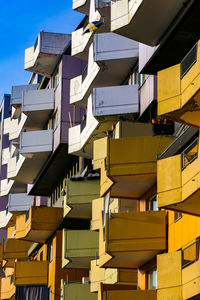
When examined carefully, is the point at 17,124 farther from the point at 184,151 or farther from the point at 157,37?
the point at 184,151

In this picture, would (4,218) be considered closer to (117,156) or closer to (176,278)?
(117,156)

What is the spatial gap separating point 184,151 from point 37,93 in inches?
1049

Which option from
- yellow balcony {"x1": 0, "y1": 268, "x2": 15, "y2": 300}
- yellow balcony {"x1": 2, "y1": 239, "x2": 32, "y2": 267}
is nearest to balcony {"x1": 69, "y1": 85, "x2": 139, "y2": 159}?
yellow balcony {"x1": 2, "y1": 239, "x2": 32, "y2": 267}

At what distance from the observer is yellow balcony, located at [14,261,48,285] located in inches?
1907

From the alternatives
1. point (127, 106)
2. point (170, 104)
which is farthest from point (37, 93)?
point (170, 104)

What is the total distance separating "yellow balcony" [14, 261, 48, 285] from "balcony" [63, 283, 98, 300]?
7.94m

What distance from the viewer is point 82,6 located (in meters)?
42.8

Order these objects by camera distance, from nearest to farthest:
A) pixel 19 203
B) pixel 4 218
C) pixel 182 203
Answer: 1. pixel 182 203
2. pixel 19 203
3. pixel 4 218

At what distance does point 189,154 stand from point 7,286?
139 feet

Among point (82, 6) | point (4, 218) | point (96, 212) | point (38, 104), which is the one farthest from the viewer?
point (4, 218)

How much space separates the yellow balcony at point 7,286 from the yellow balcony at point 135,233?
3352 centimetres

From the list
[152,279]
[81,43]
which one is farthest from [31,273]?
[152,279]

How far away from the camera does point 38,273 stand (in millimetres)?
48625

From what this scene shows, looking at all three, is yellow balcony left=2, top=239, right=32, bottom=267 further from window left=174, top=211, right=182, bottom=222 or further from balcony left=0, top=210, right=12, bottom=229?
window left=174, top=211, right=182, bottom=222
